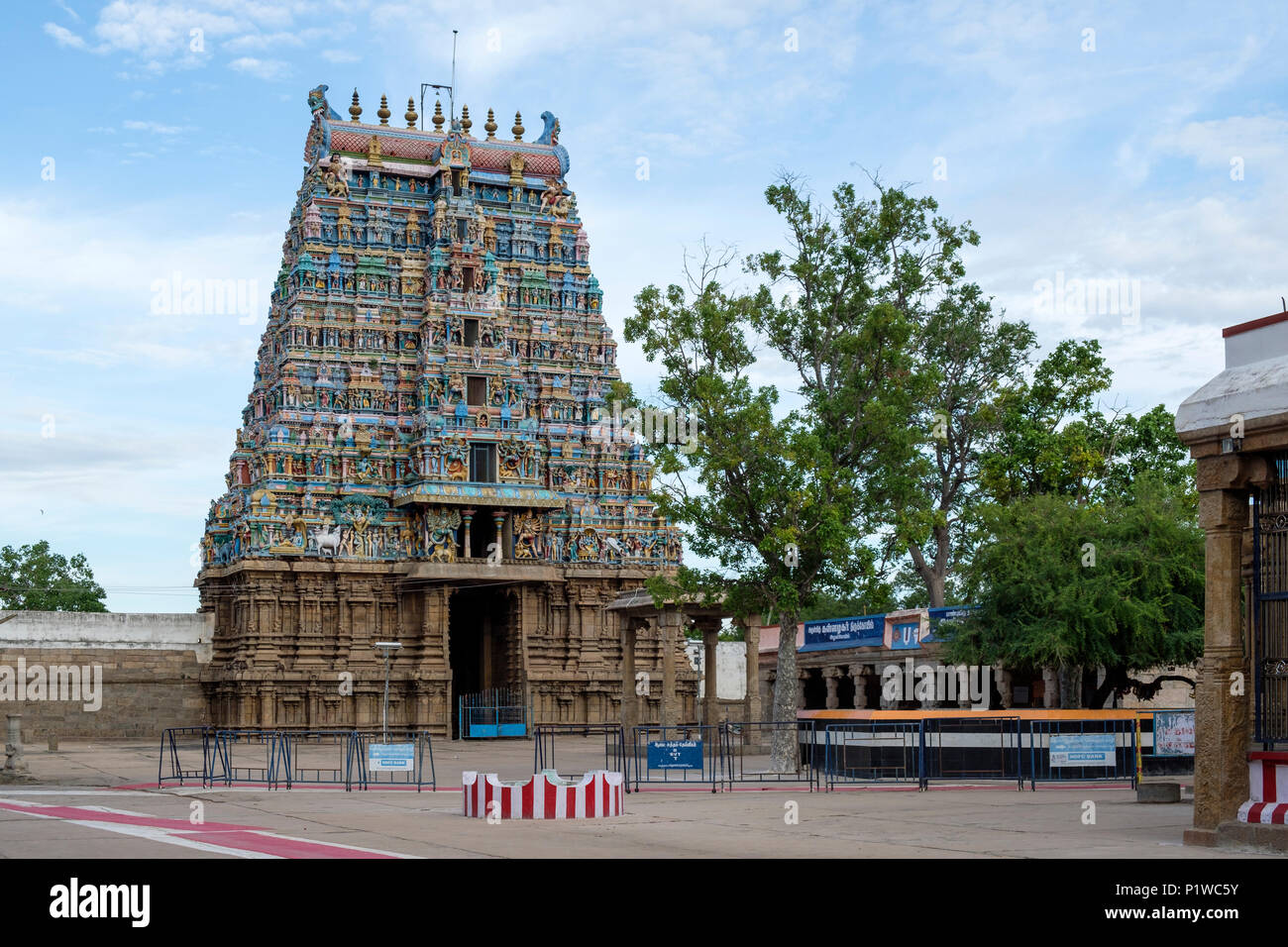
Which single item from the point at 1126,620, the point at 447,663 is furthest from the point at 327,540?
the point at 1126,620

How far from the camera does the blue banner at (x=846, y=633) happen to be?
49594mm

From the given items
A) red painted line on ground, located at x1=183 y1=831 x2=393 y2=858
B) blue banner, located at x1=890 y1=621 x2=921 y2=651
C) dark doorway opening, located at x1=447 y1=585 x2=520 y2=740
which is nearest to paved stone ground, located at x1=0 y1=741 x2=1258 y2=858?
red painted line on ground, located at x1=183 y1=831 x2=393 y2=858

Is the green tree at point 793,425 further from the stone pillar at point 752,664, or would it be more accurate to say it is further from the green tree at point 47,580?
the green tree at point 47,580

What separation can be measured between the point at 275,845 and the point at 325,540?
37983 mm

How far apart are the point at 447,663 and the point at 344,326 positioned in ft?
42.2

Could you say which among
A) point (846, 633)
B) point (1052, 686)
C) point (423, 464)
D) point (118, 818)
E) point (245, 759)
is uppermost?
point (423, 464)

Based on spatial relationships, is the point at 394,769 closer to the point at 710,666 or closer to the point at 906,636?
the point at 710,666

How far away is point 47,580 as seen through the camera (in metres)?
83.3

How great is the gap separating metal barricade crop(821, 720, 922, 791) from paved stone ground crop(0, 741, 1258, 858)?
190 cm

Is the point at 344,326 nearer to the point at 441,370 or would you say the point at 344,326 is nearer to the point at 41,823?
the point at 441,370

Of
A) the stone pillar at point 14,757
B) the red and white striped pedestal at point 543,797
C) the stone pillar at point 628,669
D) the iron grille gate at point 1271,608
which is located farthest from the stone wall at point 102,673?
the iron grille gate at point 1271,608

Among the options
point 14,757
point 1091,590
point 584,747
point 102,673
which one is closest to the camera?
point 14,757

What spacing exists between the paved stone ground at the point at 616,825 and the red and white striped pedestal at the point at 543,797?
44 cm

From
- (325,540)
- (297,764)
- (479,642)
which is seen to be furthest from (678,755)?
(479,642)
